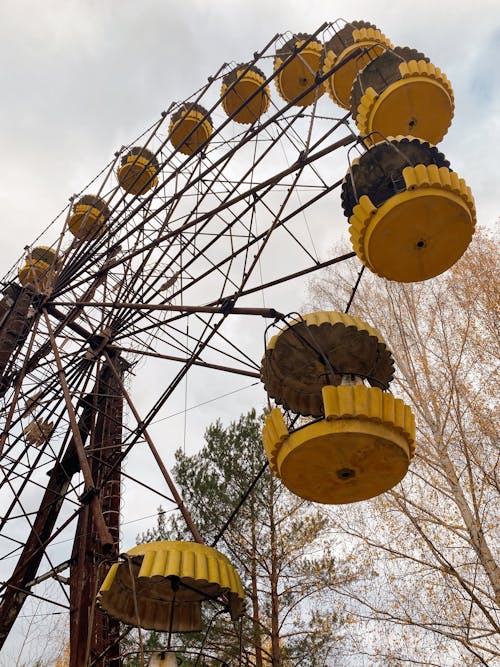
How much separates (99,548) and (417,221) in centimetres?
629

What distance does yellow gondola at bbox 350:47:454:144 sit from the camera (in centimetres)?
558

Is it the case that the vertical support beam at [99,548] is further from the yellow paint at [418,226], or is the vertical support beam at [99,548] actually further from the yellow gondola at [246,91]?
the yellow gondola at [246,91]

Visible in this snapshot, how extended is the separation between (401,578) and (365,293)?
6760mm

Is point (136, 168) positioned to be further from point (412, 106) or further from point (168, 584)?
point (168, 584)

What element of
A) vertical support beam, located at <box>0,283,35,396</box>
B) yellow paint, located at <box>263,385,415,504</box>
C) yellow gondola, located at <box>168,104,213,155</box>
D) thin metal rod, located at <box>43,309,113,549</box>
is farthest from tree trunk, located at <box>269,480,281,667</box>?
yellow paint, located at <box>263,385,415,504</box>

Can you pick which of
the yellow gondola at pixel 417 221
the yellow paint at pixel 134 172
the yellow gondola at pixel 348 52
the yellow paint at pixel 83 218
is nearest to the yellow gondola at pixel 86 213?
the yellow paint at pixel 83 218

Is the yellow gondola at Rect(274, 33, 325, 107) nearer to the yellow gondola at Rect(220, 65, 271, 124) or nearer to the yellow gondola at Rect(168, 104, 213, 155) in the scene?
the yellow gondola at Rect(220, 65, 271, 124)

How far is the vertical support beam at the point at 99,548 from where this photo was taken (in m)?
6.50

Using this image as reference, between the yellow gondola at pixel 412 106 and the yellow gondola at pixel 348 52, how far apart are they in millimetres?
1348

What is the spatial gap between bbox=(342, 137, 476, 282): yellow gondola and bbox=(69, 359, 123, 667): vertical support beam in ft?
12.6

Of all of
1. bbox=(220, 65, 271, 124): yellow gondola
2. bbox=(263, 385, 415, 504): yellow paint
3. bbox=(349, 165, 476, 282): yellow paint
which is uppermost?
bbox=(220, 65, 271, 124): yellow gondola

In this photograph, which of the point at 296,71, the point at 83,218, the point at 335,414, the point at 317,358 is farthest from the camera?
the point at 83,218

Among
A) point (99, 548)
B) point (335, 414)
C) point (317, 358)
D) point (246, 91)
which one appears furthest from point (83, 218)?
point (335, 414)

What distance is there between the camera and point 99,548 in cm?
752
